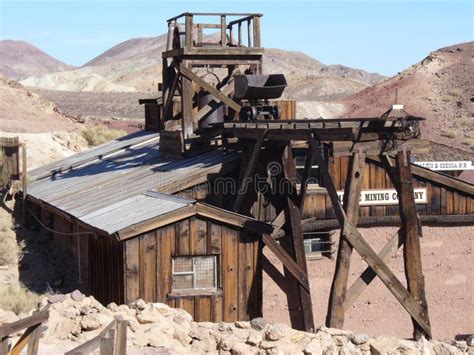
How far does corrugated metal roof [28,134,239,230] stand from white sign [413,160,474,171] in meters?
6.55

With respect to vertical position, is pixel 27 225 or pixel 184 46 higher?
pixel 184 46

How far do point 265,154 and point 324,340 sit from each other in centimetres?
640

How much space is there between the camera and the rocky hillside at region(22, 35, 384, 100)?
91.2 metres

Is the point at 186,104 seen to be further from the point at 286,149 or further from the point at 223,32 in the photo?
the point at 286,149

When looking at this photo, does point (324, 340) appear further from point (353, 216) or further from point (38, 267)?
point (38, 267)

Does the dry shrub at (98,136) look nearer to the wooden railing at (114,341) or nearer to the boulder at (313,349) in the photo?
the boulder at (313,349)

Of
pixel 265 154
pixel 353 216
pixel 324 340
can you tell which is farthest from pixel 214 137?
pixel 324 340

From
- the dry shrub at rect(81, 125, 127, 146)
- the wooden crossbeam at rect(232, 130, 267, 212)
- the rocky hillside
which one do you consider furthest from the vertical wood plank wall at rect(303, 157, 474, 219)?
the rocky hillside

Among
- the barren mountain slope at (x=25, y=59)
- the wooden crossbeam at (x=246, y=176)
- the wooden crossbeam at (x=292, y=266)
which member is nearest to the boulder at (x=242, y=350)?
the wooden crossbeam at (x=292, y=266)

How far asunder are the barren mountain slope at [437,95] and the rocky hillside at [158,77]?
1316cm

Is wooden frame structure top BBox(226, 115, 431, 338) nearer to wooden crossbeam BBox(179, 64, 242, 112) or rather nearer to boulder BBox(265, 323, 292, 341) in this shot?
boulder BBox(265, 323, 292, 341)

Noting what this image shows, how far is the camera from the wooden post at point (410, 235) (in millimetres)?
14406

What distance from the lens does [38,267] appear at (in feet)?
65.8

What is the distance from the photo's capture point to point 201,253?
15.2 meters
